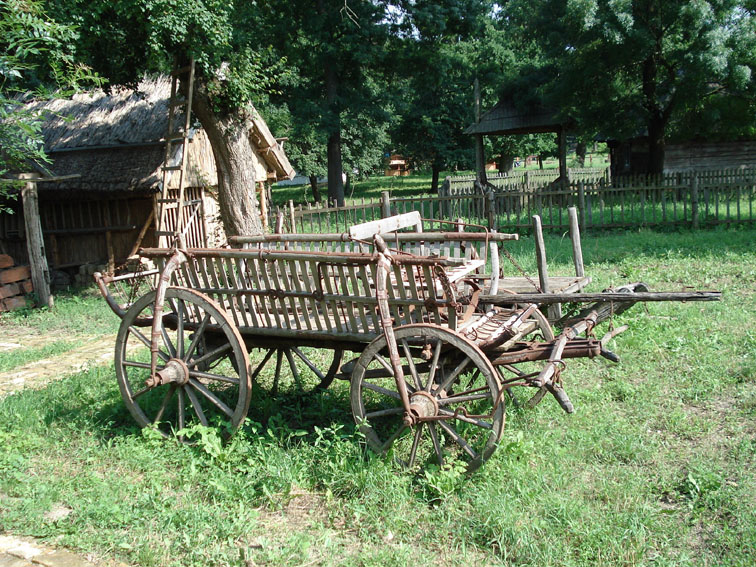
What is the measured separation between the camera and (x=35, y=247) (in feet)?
41.3

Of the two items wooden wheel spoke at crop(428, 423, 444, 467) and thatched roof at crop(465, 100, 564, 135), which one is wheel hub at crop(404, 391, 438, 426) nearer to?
wooden wheel spoke at crop(428, 423, 444, 467)

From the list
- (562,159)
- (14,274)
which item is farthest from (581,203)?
(14,274)

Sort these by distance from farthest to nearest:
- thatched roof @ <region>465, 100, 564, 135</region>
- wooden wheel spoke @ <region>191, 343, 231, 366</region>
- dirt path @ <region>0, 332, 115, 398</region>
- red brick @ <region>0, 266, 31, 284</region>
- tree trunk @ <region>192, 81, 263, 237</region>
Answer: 1. thatched roof @ <region>465, 100, 564, 135</region>
2. tree trunk @ <region>192, 81, 263, 237</region>
3. red brick @ <region>0, 266, 31, 284</region>
4. dirt path @ <region>0, 332, 115, 398</region>
5. wooden wheel spoke @ <region>191, 343, 231, 366</region>

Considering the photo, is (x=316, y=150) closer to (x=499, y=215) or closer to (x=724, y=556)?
(x=499, y=215)

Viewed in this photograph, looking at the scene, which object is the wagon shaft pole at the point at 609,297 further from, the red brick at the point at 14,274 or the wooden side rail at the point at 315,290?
the red brick at the point at 14,274

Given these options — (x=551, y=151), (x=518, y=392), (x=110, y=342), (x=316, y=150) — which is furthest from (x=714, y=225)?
(x=551, y=151)

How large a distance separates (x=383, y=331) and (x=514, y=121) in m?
20.9

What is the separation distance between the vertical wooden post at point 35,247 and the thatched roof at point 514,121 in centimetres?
1582

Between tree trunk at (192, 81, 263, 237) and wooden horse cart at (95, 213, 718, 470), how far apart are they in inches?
314

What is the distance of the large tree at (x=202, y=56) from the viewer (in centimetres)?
1091

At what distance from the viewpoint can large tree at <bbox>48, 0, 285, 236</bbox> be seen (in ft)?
35.8

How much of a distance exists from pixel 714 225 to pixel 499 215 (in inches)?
194

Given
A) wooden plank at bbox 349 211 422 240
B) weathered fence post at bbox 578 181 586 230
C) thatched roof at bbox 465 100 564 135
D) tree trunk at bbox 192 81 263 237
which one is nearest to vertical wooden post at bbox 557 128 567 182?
thatched roof at bbox 465 100 564 135

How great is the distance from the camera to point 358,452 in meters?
4.53
